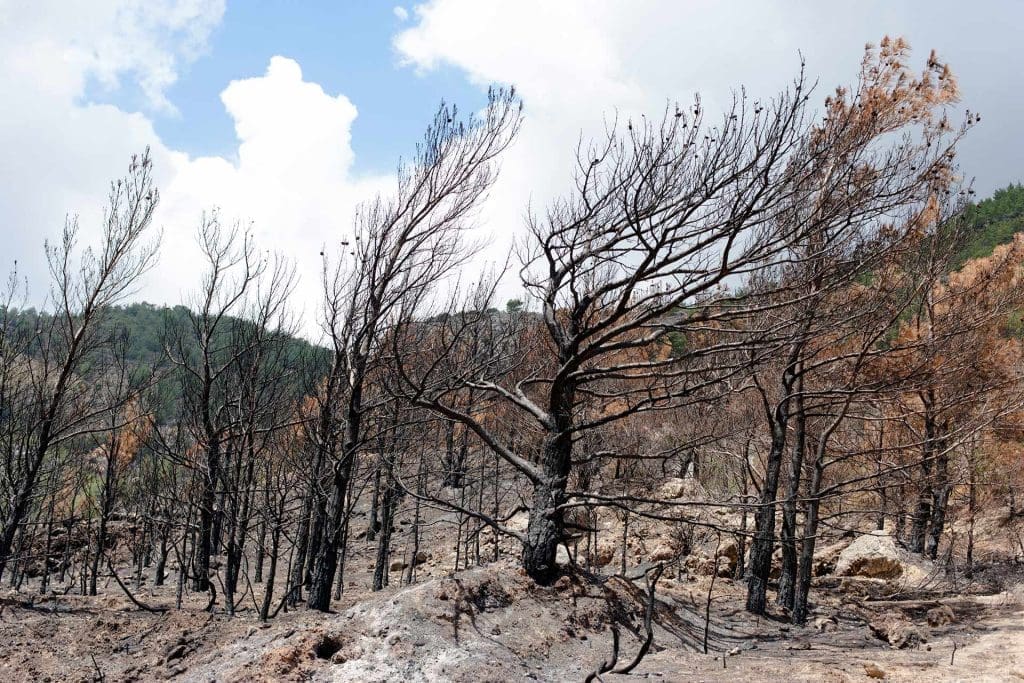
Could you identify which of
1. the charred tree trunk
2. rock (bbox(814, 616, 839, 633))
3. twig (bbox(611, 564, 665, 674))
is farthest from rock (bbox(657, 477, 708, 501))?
twig (bbox(611, 564, 665, 674))

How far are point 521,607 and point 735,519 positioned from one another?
1941 centimetres

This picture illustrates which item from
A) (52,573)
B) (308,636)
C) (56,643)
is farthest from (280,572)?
(308,636)

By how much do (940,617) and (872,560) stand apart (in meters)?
6.44

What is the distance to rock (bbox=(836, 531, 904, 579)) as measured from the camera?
658 inches

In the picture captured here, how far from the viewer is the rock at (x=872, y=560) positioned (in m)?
A: 16.7

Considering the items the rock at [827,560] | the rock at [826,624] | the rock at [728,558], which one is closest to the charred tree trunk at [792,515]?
the rock at [826,624]

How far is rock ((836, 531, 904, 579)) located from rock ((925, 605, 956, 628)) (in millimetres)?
5697

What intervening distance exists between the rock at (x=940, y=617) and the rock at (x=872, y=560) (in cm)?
570

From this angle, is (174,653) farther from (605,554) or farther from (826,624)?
(605,554)

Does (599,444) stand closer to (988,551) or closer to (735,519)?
(735,519)

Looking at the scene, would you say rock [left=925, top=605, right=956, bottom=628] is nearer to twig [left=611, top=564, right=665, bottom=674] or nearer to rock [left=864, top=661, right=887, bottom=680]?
rock [left=864, top=661, right=887, bottom=680]

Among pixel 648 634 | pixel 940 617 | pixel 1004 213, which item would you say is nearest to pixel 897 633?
pixel 940 617

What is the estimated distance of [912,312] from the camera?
20.8m

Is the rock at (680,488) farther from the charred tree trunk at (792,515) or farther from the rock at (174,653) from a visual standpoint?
the rock at (174,653)
